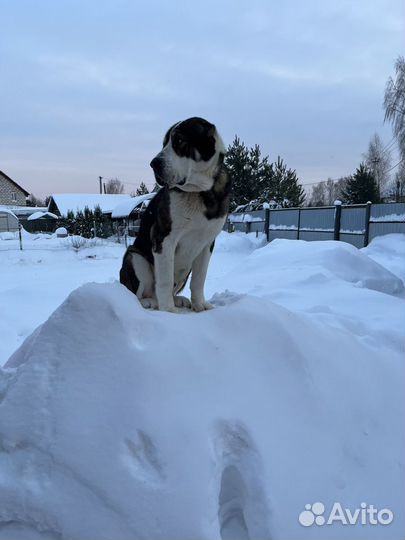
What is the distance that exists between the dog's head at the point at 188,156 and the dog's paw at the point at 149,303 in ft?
3.00

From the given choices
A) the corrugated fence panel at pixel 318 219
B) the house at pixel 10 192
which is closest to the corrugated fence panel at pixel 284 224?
the corrugated fence panel at pixel 318 219

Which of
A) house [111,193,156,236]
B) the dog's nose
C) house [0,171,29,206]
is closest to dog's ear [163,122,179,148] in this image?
the dog's nose

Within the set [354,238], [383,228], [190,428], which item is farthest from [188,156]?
[354,238]

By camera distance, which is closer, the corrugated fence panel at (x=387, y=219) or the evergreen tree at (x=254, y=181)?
the corrugated fence panel at (x=387, y=219)

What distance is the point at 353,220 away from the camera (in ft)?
47.7

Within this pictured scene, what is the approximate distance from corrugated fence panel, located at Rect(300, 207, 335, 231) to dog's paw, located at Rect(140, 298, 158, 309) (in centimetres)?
1384

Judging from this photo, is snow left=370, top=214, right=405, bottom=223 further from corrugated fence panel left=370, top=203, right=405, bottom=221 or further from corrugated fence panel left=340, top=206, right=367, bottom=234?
corrugated fence panel left=340, top=206, right=367, bottom=234

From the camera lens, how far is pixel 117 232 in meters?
28.8

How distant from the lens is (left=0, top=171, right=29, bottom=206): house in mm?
50875

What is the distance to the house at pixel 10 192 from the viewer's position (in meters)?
50.9

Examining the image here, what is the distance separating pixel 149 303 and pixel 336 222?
44.9 ft

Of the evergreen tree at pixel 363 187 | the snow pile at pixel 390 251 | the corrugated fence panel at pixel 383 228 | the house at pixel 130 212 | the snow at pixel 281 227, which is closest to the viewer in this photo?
the snow pile at pixel 390 251

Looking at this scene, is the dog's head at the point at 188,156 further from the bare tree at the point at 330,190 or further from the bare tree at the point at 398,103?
the bare tree at the point at 330,190

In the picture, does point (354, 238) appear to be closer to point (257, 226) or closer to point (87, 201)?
point (257, 226)
